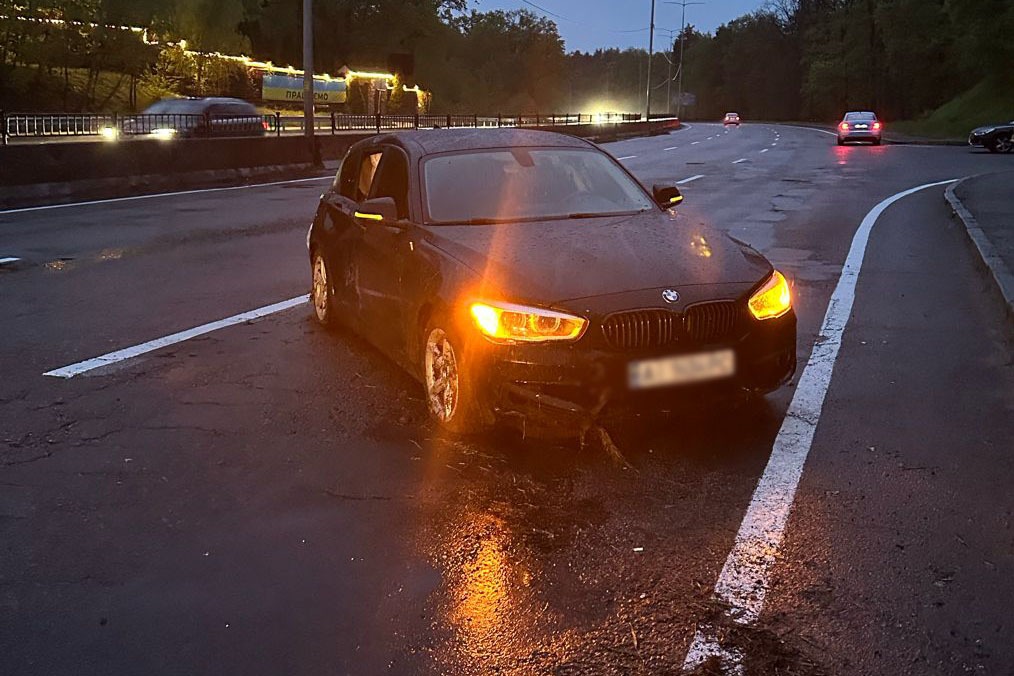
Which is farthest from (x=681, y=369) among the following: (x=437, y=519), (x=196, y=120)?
(x=196, y=120)

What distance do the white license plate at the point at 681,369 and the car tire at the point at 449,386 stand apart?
0.78 meters

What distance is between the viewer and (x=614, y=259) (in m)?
5.34

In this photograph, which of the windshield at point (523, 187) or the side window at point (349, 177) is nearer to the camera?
the windshield at point (523, 187)

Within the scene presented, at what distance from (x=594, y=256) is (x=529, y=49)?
15314 centimetres

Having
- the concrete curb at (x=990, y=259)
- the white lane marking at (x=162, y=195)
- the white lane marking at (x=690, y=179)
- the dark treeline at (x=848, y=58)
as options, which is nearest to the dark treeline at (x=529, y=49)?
the dark treeline at (x=848, y=58)

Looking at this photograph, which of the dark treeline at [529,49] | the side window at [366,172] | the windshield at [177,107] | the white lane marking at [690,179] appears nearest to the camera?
the side window at [366,172]

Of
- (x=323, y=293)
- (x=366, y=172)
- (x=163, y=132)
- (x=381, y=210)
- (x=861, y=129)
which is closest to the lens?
(x=381, y=210)

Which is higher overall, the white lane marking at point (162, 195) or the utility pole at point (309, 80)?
→ the utility pole at point (309, 80)

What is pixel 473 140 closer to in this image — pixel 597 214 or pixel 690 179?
pixel 597 214

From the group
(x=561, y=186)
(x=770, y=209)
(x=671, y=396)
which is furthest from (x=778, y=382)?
(x=770, y=209)

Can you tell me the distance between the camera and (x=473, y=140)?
22.5ft

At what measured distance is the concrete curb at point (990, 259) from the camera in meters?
8.80

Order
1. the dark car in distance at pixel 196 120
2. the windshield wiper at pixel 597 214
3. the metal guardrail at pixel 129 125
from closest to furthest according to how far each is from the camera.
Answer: the windshield wiper at pixel 597 214 < the metal guardrail at pixel 129 125 < the dark car in distance at pixel 196 120

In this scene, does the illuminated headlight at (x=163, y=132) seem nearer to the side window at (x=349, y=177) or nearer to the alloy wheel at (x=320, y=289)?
the alloy wheel at (x=320, y=289)
